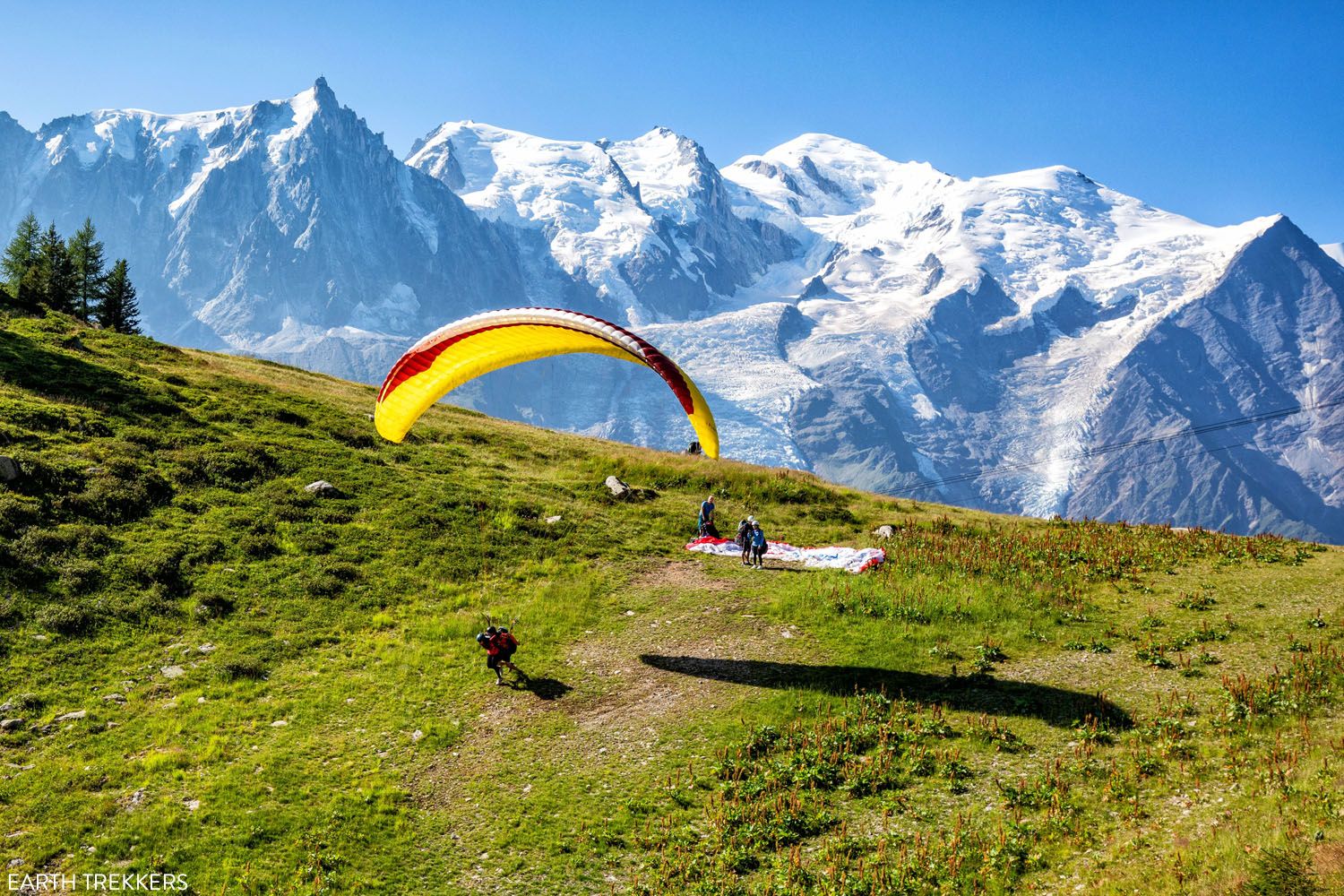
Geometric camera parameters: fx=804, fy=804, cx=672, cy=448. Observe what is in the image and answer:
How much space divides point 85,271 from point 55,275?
449 inches

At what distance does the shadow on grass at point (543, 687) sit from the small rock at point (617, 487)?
1635cm

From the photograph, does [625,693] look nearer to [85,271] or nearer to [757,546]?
[757,546]

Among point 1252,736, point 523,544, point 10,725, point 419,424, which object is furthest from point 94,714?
point 419,424

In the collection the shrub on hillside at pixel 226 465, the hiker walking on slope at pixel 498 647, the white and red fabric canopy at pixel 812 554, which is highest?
the white and red fabric canopy at pixel 812 554

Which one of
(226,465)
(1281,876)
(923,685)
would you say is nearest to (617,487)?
(226,465)

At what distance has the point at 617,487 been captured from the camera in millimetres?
36406

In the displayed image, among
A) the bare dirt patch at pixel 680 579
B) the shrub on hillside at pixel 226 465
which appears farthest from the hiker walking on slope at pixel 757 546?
the shrub on hillside at pixel 226 465

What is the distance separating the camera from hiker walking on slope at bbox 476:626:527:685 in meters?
19.8

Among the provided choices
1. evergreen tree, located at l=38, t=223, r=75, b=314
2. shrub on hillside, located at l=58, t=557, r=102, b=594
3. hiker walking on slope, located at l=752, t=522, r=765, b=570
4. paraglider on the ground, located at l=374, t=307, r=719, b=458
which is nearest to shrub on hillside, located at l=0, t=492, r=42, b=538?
shrub on hillside, located at l=58, t=557, r=102, b=594

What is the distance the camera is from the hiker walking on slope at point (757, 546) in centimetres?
2811

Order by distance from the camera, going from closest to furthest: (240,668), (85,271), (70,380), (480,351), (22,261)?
(240,668) < (480,351) < (70,380) < (22,261) < (85,271)

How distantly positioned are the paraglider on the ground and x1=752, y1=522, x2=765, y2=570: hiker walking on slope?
243 inches

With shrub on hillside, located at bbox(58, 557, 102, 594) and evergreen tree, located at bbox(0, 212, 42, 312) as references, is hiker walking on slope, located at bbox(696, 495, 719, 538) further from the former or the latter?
evergreen tree, located at bbox(0, 212, 42, 312)

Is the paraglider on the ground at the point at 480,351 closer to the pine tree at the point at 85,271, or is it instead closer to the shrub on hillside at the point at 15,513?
the shrub on hillside at the point at 15,513
